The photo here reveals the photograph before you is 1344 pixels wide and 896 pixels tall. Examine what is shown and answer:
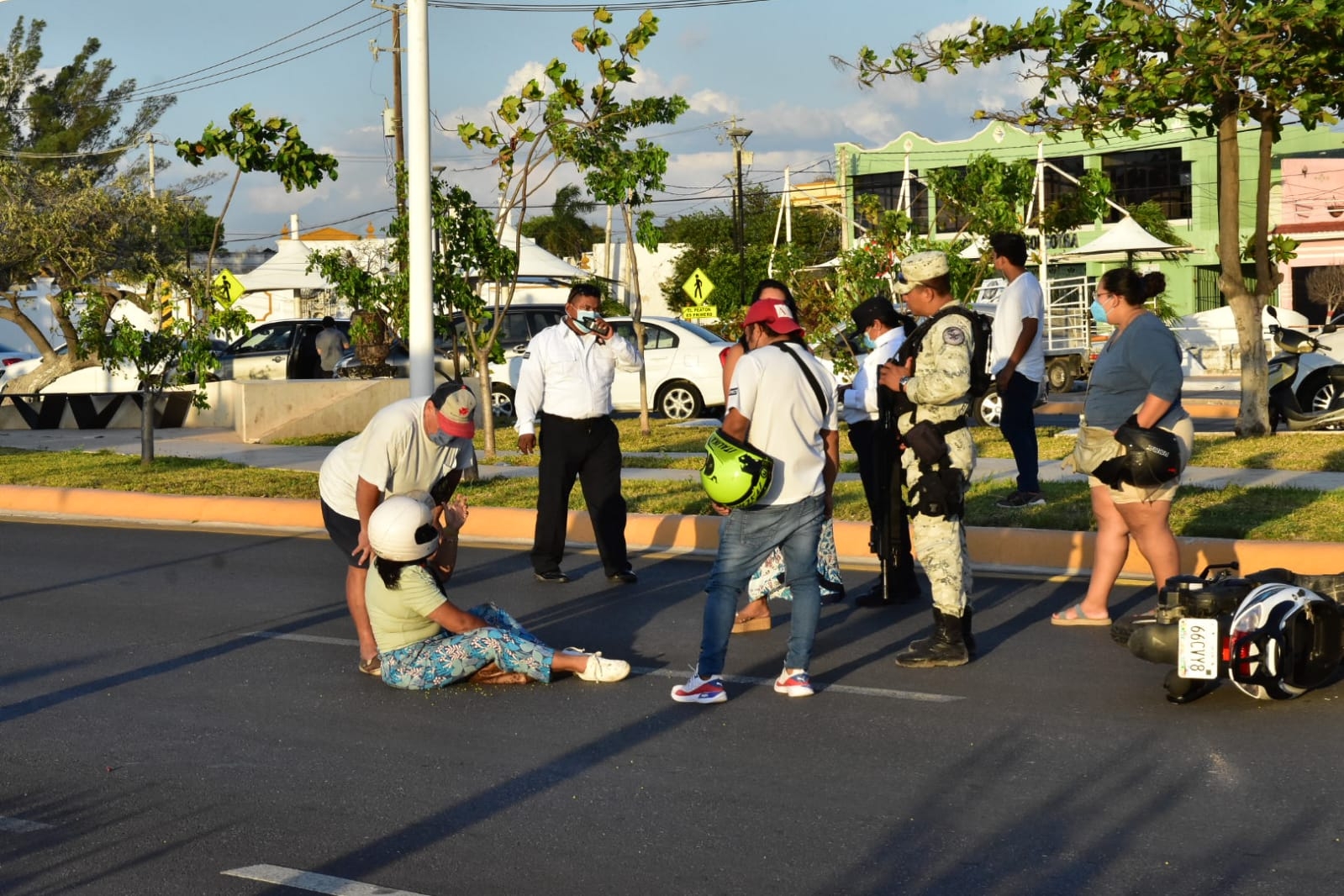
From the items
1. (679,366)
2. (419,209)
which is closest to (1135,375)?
(419,209)

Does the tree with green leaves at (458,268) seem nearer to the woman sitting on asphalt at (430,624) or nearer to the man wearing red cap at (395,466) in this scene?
the man wearing red cap at (395,466)

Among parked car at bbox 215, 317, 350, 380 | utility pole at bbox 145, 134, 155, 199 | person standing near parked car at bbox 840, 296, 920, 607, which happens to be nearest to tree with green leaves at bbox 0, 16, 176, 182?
utility pole at bbox 145, 134, 155, 199

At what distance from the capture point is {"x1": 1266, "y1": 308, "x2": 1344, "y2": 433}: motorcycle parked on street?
58.3 feet

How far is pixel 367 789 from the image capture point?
19.8 feet

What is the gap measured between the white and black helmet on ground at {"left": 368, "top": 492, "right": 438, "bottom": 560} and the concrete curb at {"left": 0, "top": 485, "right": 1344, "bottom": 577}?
15.3 feet

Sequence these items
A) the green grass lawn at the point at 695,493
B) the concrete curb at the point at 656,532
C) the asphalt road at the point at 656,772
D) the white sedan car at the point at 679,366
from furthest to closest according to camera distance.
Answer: the white sedan car at the point at 679,366 → the green grass lawn at the point at 695,493 → the concrete curb at the point at 656,532 → the asphalt road at the point at 656,772

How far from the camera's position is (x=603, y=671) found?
7.65m

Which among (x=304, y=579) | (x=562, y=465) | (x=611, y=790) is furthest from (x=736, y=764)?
(x=304, y=579)

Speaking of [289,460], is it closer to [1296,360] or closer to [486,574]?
[486,574]

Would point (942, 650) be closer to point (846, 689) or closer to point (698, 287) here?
point (846, 689)

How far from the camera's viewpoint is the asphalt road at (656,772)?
16.5 feet

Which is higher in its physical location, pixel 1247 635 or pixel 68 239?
pixel 68 239

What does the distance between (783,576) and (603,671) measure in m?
1.61

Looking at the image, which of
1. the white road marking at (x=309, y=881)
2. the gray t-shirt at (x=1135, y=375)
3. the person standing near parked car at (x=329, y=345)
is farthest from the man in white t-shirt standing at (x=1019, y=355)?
the person standing near parked car at (x=329, y=345)
